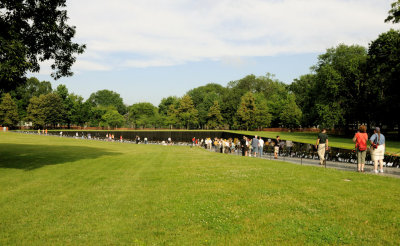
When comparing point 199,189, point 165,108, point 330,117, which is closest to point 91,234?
point 199,189

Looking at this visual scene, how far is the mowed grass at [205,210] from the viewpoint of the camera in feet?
20.3

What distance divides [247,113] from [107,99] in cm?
9122

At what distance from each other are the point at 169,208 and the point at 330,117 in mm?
48703

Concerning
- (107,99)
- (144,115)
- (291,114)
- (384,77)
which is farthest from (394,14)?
(107,99)

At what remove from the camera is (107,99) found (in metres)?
155

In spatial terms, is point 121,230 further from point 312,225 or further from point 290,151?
point 290,151

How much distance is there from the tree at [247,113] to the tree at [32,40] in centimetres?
7501

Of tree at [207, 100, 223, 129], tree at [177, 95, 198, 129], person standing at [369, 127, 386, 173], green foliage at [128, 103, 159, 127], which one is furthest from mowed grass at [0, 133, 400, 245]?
green foliage at [128, 103, 159, 127]

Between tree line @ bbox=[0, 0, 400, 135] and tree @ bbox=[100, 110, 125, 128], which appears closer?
tree line @ bbox=[0, 0, 400, 135]

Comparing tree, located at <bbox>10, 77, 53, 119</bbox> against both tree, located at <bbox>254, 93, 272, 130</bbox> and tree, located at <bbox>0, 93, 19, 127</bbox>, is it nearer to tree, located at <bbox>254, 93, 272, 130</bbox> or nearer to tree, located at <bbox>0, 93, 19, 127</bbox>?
tree, located at <bbox>0, 93, 19, 127</bbox>

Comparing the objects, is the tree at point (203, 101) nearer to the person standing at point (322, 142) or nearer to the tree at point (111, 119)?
the tree at point (111, 119)

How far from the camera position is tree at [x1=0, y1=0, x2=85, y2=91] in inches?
478

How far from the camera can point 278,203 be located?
26.3ft

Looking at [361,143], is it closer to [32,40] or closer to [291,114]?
[32,40]
